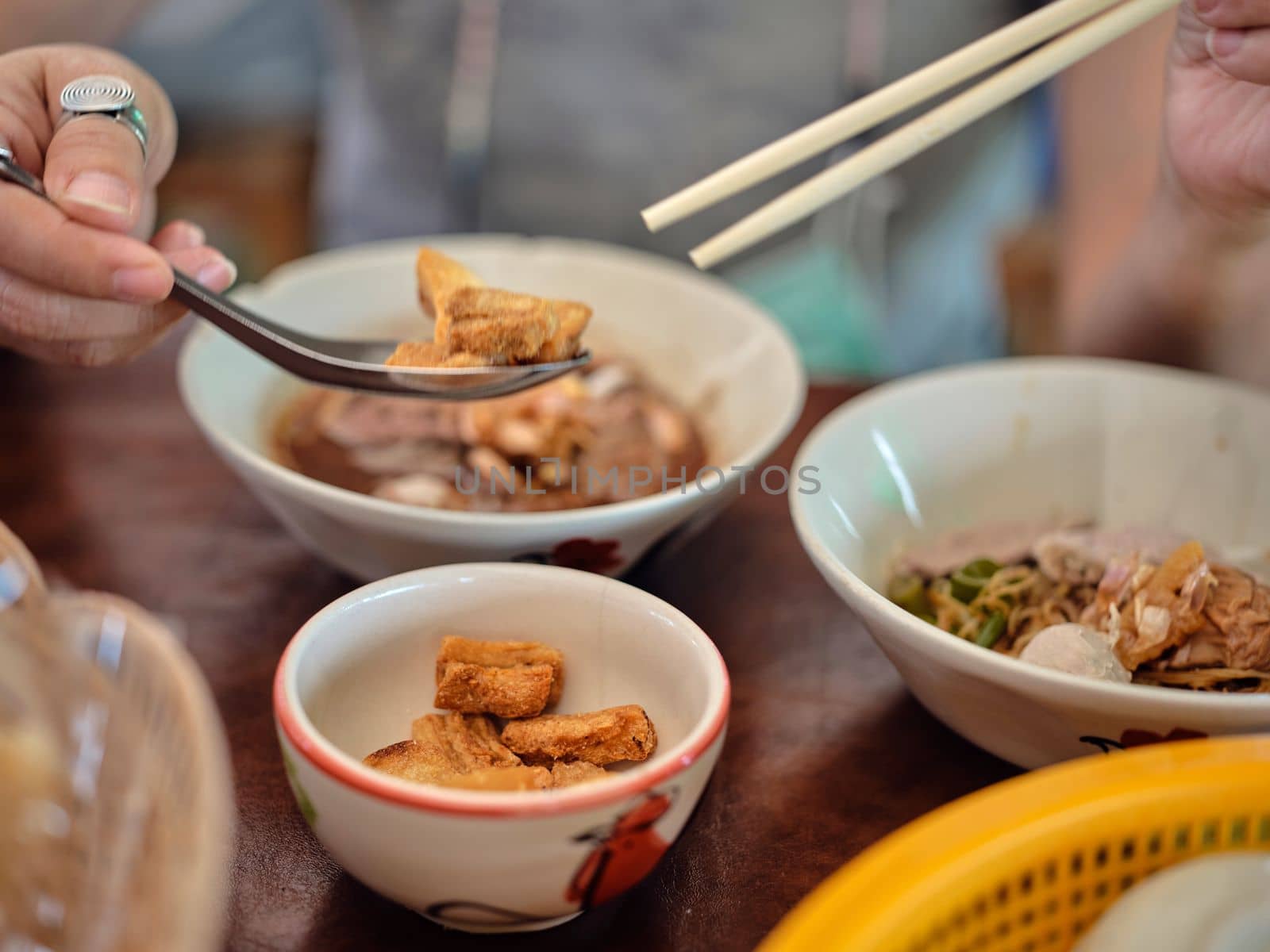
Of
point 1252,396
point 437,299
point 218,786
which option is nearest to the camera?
point 218,786

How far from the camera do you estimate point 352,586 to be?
2.92ft

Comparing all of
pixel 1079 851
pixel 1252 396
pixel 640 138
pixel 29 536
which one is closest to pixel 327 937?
pixel 1079 851

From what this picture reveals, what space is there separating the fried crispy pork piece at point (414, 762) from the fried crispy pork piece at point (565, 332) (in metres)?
0.30

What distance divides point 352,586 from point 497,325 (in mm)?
261

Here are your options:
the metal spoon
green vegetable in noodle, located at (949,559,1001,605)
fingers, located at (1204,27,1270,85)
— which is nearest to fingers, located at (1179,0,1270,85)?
fingers, located at (1204,27,1270,85)

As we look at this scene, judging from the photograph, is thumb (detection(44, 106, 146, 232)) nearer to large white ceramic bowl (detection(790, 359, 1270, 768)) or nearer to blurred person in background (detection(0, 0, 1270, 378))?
large white ceramic bowl (detection(790, 359, 1270, 768))

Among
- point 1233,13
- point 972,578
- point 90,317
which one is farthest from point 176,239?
point 1233,13

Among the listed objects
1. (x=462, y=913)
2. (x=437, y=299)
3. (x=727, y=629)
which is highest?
(x=437, y=299)

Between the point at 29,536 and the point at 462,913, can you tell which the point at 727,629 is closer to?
the point at 462,913

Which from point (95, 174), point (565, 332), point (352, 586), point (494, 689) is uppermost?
point (95, 174)

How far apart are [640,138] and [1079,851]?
142 centimetres

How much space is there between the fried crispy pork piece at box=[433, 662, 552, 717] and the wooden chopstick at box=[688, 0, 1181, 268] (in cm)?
36

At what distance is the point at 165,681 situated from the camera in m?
0.43

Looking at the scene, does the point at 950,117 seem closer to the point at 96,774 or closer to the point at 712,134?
the point at 96,774
